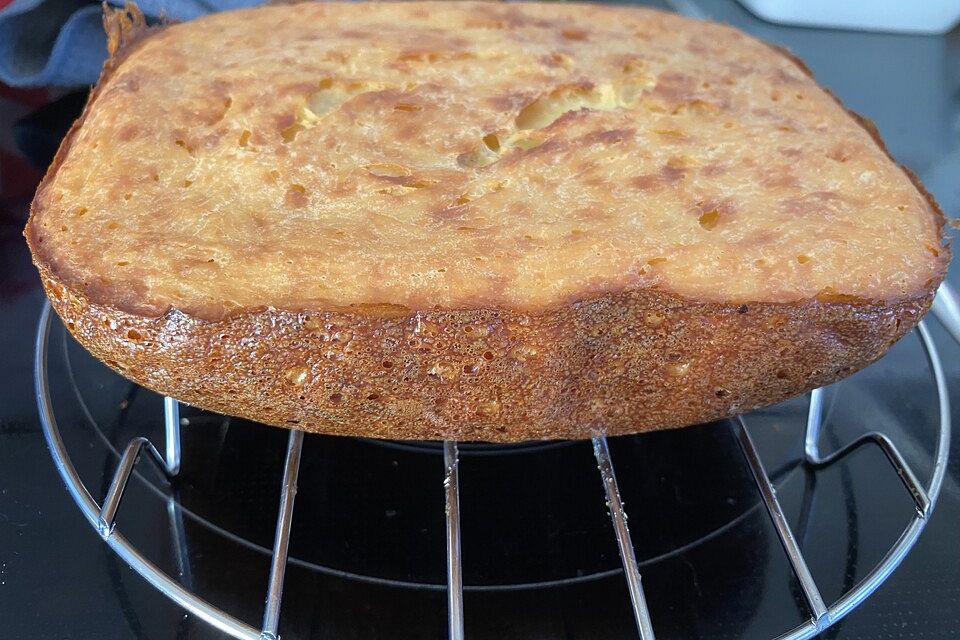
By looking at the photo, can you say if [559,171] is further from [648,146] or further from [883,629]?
[883,629]

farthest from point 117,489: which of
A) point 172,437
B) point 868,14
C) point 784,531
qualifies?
point 868,14

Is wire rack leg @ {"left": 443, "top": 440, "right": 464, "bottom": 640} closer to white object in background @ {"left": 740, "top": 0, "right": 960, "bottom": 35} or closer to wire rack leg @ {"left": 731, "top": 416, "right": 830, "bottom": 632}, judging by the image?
wire rack leg @ {"left": 731, "top": 416, "right": 830, "bottom": 632}

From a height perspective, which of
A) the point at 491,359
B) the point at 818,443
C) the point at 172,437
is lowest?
the point at 818,443

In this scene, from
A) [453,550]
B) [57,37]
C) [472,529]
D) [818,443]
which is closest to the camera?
[453,550]

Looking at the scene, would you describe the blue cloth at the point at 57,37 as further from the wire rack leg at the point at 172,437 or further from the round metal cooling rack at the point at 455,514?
the wire rack leg at the point at 172,437

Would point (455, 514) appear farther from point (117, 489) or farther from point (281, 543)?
point (117, 489)

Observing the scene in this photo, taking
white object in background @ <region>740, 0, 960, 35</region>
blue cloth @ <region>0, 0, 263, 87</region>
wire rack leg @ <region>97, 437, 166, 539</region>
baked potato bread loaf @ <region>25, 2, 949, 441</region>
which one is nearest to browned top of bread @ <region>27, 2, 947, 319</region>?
baked potato bread loaf @ <region>25, 2, 949, 441</region>
